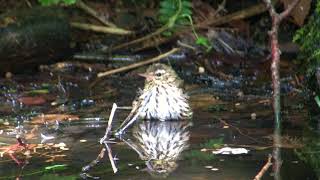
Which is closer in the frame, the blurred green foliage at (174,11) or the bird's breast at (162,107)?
the bird's breast at (162,107)

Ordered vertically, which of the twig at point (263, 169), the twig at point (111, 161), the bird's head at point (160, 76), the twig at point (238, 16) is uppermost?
the twig at point (238, 16)

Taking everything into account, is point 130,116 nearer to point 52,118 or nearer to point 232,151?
point 52,118

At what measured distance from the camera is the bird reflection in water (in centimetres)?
460

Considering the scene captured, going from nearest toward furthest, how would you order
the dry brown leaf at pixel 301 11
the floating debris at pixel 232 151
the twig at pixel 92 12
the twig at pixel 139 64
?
1. the floating debris at pixel 232 151
2. the dry brown leaf at pixel 301 11
3. the twig at pixel 139 64
4. the twig at pixel 92 12

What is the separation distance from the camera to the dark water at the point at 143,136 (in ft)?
14.8

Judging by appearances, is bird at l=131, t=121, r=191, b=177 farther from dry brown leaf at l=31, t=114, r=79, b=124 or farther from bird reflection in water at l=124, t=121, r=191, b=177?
dry brown leaf at l=31, t=114, r=79, b=124

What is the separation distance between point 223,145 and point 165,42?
4.19 m

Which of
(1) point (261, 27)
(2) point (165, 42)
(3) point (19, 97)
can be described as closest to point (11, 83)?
(3) point (19, 97)

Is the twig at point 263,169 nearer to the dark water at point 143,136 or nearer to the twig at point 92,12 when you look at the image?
the dark water at point 143,136

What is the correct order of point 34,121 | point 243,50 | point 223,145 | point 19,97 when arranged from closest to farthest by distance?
point 223,145
point 34,121
point 19,97
point 243,50

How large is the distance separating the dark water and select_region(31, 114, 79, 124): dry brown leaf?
42 millimetres

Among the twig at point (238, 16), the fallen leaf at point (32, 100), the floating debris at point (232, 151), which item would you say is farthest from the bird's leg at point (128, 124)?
the twig at point (238, 16)

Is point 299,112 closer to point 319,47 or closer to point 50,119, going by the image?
point 319,47

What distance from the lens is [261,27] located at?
31.7 feet
